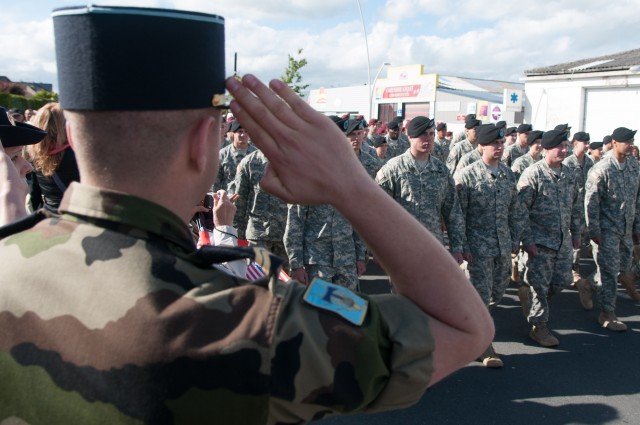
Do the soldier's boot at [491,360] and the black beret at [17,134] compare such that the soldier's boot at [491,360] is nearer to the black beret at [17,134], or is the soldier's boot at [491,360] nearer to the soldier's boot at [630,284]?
the soldier's boot at [630,284]

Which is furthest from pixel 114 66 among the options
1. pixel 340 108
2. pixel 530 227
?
pixel 340 108

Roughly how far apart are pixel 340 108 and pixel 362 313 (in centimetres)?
4373

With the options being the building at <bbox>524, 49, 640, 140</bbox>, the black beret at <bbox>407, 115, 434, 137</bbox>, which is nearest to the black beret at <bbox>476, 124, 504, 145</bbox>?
the black beret at <bbox>407, 115, 434, 137</bbox>

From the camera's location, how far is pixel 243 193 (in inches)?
239

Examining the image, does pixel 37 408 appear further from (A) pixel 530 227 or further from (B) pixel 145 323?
(A) pixel 530 227

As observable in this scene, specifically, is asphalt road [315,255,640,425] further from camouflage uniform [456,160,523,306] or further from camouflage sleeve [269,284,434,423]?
camouflage sleeve [269,284,434,423]

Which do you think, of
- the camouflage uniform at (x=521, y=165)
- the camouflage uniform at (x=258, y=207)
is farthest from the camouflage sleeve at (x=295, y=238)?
the camouflage uniform at (x=521, y=165)

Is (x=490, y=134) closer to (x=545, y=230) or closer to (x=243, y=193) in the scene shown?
(x=545, y=230)

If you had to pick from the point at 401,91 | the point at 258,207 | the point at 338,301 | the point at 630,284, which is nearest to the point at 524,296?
the point at 630,284

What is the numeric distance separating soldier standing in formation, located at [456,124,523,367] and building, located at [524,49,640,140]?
13448 millimetres

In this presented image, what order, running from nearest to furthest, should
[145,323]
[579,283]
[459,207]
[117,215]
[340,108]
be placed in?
1. [145,323]
2. [117,215]
3. [459,207]
4. [579,283]
5. [340,108]

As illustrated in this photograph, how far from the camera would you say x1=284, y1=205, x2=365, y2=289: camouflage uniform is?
5129mm

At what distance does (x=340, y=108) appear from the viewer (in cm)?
4400

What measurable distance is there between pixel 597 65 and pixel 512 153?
35.0 ft
